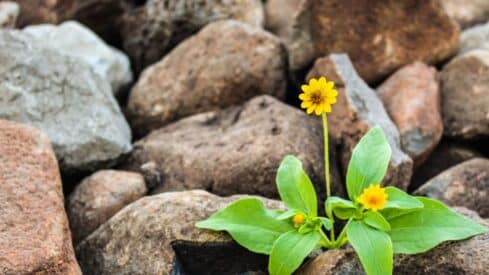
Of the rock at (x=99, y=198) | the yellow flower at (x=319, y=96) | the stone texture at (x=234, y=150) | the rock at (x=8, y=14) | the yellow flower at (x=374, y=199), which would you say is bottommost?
the rock at (x=99, y=198)

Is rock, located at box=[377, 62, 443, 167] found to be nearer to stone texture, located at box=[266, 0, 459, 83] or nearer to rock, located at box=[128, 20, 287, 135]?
stone texture, located at box=[266, 0, 459, 83]

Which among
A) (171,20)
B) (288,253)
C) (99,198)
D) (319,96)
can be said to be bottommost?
(99,198)

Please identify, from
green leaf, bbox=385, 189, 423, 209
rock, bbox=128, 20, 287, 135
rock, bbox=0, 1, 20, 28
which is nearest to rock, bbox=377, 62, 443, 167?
rock, bbox=128, 20, 287, 135

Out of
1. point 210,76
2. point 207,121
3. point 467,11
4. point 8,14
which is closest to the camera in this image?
point 207,121

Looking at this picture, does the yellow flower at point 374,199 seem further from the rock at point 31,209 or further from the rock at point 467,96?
the rock at point 467,96

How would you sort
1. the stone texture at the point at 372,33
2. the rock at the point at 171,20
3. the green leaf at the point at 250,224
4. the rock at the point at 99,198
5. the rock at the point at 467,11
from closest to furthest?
the green leaf at the point at 250,224
the rock at the point at 99,198
the stone texture at the point at 372,33
the rock at the point at 171,20
the rock at the point at 467,11

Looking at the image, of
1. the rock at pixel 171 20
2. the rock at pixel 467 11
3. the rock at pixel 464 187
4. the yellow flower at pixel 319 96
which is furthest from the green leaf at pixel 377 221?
the rock at pixel 467 11

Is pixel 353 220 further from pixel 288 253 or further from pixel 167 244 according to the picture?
pixel 167 244

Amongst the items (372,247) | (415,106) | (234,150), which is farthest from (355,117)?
(372,247)

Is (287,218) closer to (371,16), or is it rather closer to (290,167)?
(290,167)
